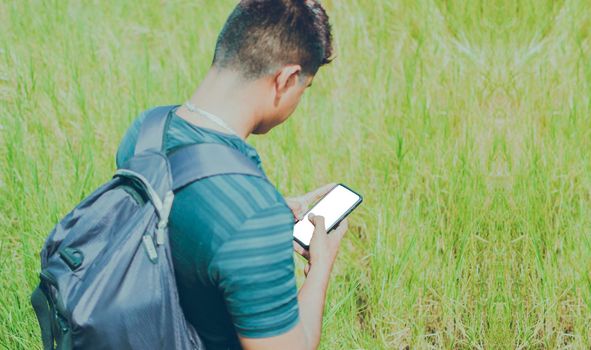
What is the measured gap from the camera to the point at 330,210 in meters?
2.05

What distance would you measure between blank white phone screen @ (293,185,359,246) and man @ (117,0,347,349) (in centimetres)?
20

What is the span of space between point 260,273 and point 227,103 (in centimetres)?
38

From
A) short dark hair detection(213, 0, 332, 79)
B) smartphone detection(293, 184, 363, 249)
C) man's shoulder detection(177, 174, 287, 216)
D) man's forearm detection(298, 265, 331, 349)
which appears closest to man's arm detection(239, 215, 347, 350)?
man's forearm detection(298, 265, 331, 349)

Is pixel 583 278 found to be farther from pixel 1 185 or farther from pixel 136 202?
pixel 1 185

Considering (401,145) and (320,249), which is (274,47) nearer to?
(320,249)

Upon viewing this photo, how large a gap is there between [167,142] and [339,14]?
247 centimetres

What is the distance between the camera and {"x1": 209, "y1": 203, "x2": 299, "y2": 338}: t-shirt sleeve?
52.2 inches

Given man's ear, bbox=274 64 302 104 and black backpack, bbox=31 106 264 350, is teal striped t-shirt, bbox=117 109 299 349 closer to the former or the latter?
black backpack, bbox=31 106 264 350

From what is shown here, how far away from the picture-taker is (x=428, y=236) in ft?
8.68

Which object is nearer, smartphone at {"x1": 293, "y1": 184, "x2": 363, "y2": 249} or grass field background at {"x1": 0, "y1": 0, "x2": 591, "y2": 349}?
smartphone at {"x1": 293, "y1": 184, "x2": 363, "y2": 249}

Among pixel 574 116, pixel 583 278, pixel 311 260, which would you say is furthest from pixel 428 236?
pixel 311 260

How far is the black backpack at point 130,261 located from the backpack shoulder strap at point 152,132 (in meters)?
0.03

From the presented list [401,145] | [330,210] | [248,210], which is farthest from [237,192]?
[401,145]

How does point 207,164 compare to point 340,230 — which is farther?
point 340,230
